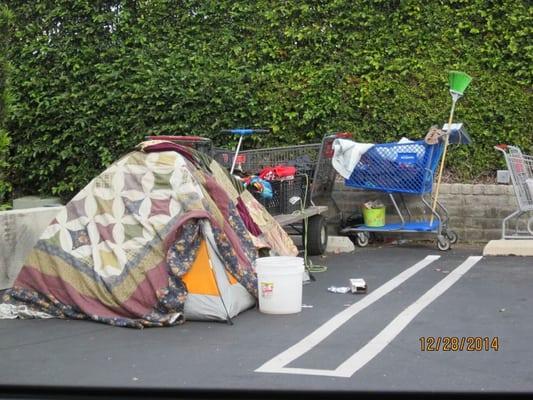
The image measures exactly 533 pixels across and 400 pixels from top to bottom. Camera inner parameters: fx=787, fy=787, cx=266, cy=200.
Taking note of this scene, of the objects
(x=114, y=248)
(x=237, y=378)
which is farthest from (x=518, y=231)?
A: (x=237, y=378)

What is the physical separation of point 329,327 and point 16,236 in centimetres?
368

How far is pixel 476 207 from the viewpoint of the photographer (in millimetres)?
10695

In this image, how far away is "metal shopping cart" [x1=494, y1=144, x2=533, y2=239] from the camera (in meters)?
9.80

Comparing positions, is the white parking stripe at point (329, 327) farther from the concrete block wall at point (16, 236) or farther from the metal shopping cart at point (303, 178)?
the concrete block wall at point (16, 236)

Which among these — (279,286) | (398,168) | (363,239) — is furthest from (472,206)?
(279,286)

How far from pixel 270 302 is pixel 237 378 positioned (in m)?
1.88

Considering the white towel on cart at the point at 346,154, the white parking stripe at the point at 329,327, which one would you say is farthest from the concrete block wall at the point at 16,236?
the white towel on cart at the point at 346,154

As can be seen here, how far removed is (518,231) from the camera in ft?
34.1

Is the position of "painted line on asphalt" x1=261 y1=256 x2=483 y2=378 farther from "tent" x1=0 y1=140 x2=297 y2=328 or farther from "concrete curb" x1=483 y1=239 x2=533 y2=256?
"tent" x1=0 y1=140 x2=297 y2=328

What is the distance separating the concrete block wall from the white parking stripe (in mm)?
3508

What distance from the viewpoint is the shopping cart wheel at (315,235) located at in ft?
32.9

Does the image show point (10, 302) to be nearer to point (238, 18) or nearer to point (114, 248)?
point (114, 248)
